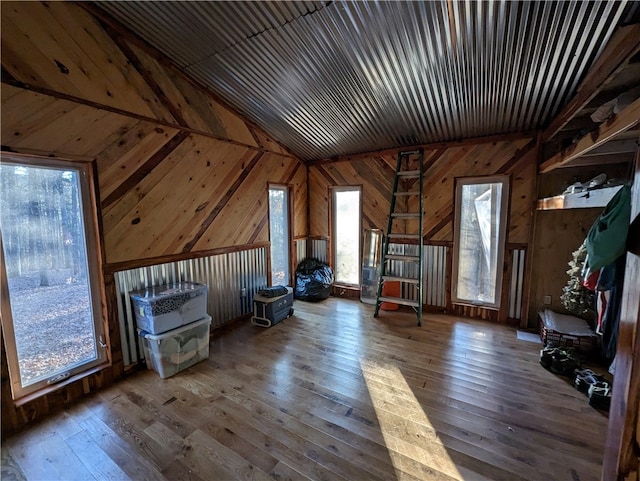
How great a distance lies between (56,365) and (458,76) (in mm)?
4211

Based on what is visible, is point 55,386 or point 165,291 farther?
point 165,291

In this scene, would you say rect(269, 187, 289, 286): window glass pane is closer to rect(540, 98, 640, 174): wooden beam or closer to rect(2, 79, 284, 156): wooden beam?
rect(2, 79, 284, 156): wooden beam

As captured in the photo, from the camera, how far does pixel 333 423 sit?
1.99 m

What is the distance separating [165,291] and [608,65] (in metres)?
3.89

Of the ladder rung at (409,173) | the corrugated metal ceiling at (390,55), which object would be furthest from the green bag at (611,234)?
the ladder rung at (409,173)

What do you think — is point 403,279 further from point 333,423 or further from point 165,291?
Result: point 165,291

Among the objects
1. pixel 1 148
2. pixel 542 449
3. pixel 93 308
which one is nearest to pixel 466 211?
A: pixel 542 449

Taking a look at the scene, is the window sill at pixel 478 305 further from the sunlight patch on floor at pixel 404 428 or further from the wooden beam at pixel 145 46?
the wooden beam at pixel 145 46

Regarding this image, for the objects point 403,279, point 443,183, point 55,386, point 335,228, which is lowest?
point 55,386

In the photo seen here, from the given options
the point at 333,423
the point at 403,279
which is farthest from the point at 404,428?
the point at 403,279

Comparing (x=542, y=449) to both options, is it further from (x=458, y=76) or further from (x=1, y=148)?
(x=1, y=148)

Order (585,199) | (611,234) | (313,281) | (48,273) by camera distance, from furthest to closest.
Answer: (313,281) → (48,273) → (585,199) → (611,234)

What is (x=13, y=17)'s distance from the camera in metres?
1.91

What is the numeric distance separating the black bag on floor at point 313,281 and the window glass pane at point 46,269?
275 cm
